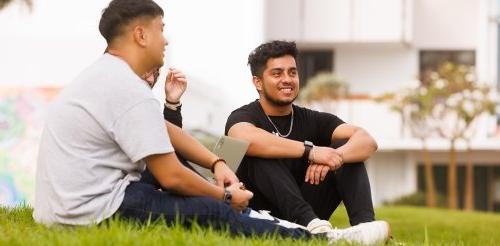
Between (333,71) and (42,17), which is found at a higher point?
(42,17)

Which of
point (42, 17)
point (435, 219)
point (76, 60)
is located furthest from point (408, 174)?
point (76, 60)

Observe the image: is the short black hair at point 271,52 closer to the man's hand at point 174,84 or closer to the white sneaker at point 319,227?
the man's hand at point 174,84

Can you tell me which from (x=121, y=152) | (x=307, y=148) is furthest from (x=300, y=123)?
(x=121, y=152)

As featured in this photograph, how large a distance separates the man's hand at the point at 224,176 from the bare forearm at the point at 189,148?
100mm

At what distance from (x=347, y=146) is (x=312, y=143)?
1.14 feet

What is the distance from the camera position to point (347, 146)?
6297 millimetres

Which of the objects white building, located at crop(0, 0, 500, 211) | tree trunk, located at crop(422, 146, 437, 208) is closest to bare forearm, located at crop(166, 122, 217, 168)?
white building, located at crop(0, 0, 500, 211)

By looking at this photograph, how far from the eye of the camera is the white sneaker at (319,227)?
5741mm

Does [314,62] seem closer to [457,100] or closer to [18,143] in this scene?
[457,100]

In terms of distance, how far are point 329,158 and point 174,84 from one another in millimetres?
923

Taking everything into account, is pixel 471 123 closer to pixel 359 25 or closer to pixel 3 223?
pixel 359 25

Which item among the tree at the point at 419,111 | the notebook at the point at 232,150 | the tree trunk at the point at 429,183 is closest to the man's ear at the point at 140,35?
the notebook at the point at 232,150

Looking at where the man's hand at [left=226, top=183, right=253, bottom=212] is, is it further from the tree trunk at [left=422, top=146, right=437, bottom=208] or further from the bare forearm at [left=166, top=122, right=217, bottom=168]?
the tree trunk at [left=422, top=146, right=437, bottom=208]

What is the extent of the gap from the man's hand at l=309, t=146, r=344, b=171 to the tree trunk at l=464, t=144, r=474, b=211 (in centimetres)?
2215
